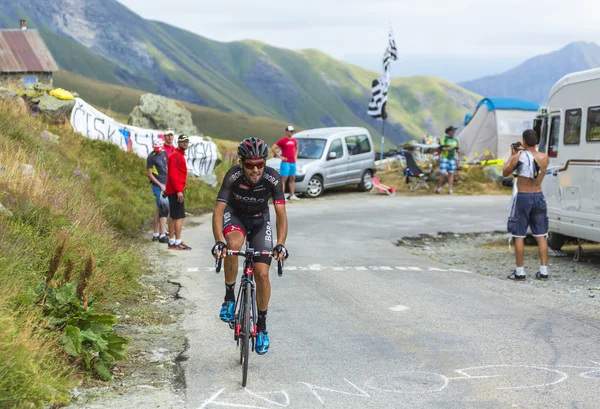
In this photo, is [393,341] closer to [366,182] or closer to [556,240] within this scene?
[556,240]

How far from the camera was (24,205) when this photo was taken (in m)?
9.28

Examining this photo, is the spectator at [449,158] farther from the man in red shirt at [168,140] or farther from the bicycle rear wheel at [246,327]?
the bicycle rear wheel at [246,327]

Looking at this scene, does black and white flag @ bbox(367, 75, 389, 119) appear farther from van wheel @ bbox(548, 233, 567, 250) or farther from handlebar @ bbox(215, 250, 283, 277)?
handlebar @ bbox(215, 250, 283, 277)

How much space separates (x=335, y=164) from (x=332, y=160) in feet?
0.64

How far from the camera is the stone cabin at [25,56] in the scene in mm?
79625

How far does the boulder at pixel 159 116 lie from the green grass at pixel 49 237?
7306 mm

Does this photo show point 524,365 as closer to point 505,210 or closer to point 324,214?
point 324,214

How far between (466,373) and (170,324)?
10.5 feet

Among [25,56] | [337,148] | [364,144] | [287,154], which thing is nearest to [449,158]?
[364,144]

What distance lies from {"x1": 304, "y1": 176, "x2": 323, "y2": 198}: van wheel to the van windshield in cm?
79

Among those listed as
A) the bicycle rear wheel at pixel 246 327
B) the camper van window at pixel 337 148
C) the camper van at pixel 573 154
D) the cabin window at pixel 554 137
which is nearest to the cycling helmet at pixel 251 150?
the bicycle rear wheel at pixel 246 327

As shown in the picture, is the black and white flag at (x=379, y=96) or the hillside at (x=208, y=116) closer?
the black and white flag at (x=379, y=96)

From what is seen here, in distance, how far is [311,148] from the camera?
85.8 feet

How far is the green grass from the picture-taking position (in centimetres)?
529
